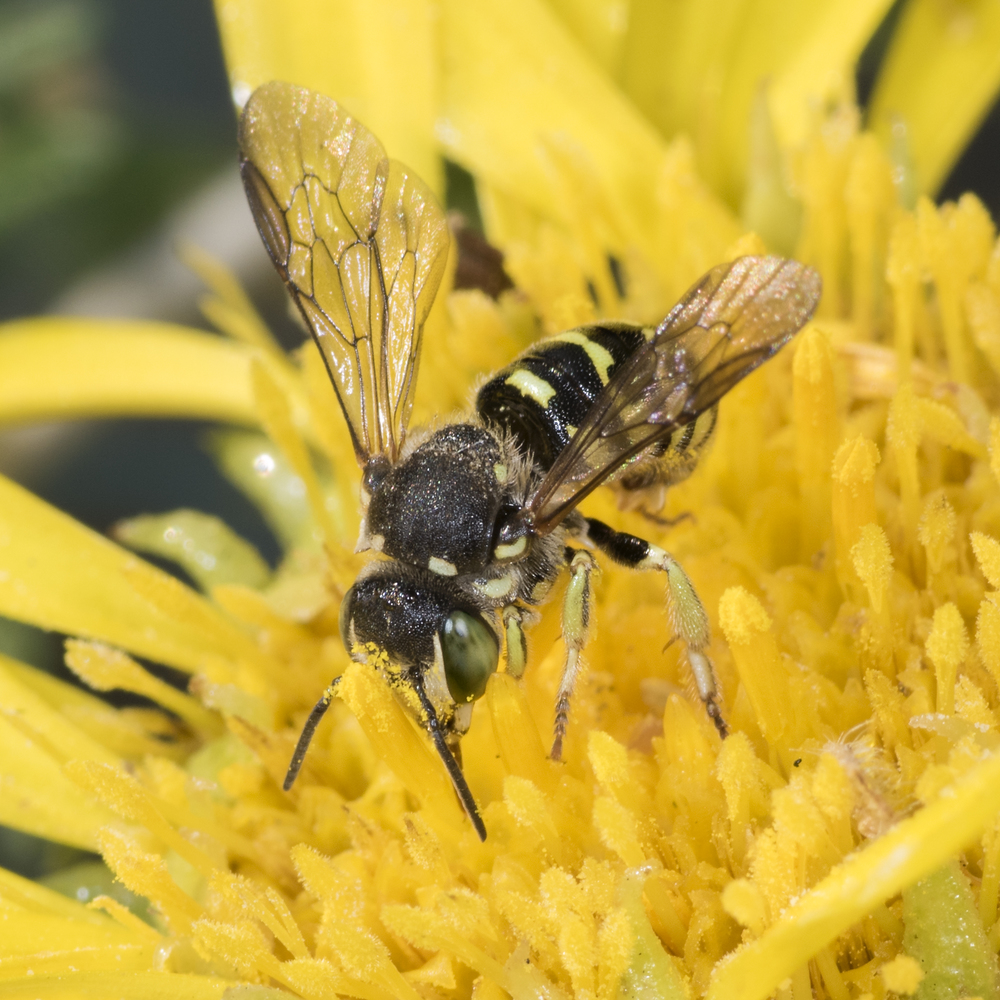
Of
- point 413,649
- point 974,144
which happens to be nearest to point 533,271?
point 413,649

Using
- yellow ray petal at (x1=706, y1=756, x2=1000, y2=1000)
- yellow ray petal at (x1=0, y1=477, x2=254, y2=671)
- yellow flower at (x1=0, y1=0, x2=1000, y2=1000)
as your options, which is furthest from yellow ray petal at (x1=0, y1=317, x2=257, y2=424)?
yellow ray petal at (x1=706, y1=756, x2=1000, y2=1000)

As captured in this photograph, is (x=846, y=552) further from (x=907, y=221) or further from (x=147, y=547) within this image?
(x=147, y=547)

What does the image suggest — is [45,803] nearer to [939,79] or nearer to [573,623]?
[573,623]

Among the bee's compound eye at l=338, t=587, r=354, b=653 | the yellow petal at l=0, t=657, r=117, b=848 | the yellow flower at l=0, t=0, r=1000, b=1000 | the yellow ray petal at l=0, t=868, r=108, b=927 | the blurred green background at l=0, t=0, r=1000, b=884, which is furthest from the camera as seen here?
the blurred green background at l=0, t=0, r=1000, b=884

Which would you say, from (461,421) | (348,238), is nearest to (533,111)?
(348,238)

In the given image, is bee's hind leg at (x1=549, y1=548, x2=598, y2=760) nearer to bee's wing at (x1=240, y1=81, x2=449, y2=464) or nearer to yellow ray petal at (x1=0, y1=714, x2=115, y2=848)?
bee's wing at (x1=240, y1=81, x2=449, y2=464)

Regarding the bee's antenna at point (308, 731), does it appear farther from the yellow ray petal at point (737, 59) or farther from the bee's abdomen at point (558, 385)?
the yellow ray petal at point (737, 59)
